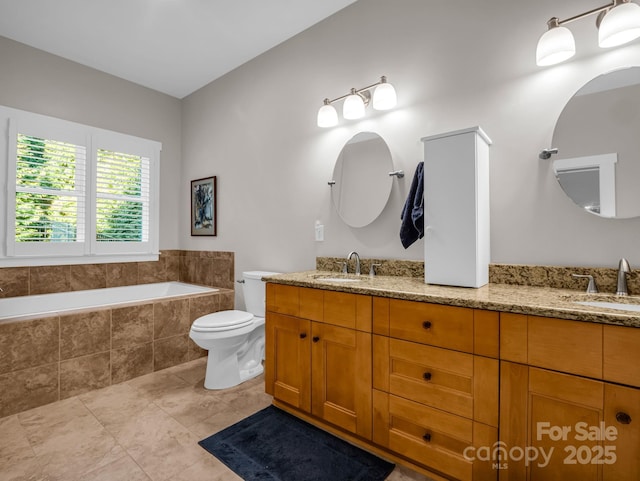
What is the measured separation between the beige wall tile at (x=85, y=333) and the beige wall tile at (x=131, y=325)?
0.04 m

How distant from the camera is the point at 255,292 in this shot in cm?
274

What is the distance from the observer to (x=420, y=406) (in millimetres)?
1412

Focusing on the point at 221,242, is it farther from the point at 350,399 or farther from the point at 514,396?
the point at 514,396

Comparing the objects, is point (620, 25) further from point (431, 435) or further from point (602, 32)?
point (431, 435)

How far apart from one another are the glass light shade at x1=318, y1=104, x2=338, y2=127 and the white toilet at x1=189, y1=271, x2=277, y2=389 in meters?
1.34

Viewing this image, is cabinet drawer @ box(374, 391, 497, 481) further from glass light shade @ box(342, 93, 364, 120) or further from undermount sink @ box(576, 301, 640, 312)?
glass light shade @ box(342, 93, 364, 120)

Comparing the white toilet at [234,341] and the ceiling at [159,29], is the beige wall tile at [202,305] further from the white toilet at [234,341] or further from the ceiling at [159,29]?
the ceiling at [159,29]

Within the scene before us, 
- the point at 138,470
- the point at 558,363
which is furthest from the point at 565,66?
the point at 138,470

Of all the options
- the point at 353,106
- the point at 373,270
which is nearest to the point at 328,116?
the point at 353,106

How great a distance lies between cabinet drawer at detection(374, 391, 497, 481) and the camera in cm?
127

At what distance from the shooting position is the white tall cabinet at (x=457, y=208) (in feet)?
5.14

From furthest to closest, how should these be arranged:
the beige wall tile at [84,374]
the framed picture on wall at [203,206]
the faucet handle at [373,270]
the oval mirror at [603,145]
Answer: the framed picture on wall at [203,206], the beige wall tile at [84,374], the faucet handle at [373,270], the oval mirror at [603,145]

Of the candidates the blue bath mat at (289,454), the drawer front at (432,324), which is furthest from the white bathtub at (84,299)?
the drawer front at (432,324)
